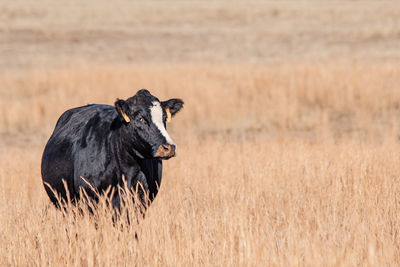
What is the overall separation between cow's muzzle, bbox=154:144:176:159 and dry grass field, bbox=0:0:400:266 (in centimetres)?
56

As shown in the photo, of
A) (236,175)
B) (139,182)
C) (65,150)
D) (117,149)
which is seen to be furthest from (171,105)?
(236,175)

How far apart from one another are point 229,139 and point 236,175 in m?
5.85

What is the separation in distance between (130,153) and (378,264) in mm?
2475

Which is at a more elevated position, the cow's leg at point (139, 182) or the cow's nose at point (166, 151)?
the cow's nose at point (166, 151)

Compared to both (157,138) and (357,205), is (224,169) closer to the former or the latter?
(357,205)

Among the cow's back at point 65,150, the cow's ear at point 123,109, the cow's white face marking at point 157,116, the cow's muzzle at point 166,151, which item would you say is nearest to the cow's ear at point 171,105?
the cow's white face marking at point 157,116

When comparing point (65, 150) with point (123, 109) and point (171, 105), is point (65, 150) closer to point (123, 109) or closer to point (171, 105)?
point (123, 109)

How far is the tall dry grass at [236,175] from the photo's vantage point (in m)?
5.36

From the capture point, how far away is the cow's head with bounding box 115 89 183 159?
5746mm

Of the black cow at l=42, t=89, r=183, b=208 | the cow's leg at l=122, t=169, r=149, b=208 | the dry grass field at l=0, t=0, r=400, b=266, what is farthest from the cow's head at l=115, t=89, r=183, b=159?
the dry grass field at l=0, t=0, r=400, b=266

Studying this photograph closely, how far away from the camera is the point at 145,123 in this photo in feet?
19.5

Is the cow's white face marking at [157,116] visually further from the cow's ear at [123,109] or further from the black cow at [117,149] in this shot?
the cow's ear at [123,109]

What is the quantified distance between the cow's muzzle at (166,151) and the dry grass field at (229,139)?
561mm

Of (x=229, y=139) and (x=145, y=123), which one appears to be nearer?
(x=145, y=123)
